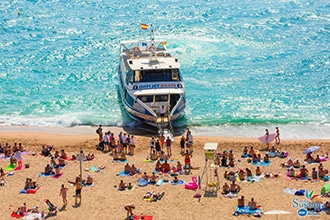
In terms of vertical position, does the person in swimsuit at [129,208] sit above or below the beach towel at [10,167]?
below

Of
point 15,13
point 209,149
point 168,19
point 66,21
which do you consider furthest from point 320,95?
point 15,13

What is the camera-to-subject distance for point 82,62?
5281cm

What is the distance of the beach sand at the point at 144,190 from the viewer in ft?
84.7

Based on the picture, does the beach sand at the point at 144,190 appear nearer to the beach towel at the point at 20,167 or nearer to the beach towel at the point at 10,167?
the beach towel at the point at 10,167

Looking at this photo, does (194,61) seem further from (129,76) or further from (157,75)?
(157,75)

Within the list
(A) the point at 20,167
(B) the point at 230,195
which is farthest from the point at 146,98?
(B) the point at 230,195

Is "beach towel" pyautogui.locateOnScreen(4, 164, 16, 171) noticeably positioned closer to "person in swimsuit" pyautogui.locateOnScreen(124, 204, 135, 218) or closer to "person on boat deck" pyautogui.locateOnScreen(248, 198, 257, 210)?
"person in swimsuit" pyautogui.locateOnScreen(124, 204, 135, 218)

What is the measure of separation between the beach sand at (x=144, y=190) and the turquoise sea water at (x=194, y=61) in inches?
182

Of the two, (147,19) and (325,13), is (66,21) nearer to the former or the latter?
(147,19)

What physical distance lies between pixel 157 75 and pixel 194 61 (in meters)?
14.1

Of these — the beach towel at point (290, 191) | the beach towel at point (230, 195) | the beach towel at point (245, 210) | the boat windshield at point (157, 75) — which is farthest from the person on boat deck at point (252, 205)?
the boat windshield at point (157, 75)

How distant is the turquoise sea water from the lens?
133 feet

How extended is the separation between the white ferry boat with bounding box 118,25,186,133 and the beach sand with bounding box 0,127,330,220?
203 centimetres

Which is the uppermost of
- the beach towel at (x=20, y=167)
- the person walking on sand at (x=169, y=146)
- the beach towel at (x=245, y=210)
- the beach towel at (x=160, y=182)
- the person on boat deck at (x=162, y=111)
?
the person on boat deck at (x=162, y=111)
